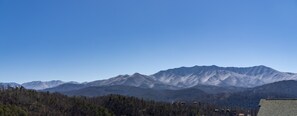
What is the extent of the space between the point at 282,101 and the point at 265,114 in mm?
2928

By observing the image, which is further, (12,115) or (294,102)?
(12,115)

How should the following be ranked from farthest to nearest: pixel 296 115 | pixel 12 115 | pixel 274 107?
pixel 12 115 → pixel 274 107 → pixel 296 115

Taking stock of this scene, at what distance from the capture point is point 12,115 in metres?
194

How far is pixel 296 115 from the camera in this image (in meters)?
52.4

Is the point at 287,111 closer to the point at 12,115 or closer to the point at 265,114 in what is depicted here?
the point at 265,114

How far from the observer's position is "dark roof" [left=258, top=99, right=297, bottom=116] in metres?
53.9

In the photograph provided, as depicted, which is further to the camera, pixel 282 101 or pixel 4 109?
pixel 4 109

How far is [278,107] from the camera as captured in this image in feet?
182

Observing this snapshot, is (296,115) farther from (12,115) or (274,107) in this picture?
(12,115)

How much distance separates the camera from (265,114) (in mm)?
55531

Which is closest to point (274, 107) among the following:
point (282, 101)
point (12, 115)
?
point (282, 101)

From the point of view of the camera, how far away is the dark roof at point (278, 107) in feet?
177

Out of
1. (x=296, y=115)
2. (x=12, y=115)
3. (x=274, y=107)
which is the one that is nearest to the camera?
(x=296, y=115)

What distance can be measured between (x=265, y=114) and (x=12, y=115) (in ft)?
523
